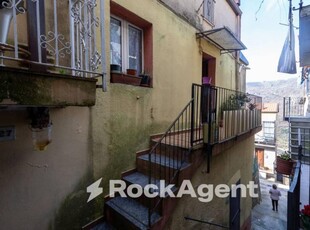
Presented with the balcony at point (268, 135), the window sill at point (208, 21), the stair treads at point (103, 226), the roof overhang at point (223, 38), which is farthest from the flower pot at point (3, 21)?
the balcony at point (268, 135)

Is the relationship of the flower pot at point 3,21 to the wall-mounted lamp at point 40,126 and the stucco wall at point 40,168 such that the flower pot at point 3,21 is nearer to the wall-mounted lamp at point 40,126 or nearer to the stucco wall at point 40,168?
the wall-mounted lamp at point 40,126

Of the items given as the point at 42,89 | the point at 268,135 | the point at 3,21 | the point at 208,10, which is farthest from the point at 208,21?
the point at 268,135

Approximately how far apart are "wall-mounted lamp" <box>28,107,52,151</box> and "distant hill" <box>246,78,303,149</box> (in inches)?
844

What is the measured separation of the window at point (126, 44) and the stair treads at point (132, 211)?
2.51 m

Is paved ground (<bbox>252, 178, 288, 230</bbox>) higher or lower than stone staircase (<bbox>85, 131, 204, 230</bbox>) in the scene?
lower

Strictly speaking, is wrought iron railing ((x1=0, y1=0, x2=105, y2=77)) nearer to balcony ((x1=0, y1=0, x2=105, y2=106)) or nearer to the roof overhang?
balcony ((x1=0, y1=0, x2=105, y2=106))

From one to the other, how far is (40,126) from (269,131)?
67.3ft

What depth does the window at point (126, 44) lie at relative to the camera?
3.85 meters

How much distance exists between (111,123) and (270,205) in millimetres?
11041

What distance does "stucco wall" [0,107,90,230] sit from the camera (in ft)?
7.43

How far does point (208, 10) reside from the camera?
6.67m

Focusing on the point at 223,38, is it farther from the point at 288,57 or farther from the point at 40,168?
the point at 40,168

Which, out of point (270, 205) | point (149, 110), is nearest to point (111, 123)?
point (149, 110)

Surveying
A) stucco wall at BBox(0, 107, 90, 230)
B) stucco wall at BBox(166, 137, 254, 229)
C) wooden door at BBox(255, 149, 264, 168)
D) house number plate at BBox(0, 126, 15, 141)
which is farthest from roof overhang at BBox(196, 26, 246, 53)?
wooden door at BBox(255, 149, 264, 168)
